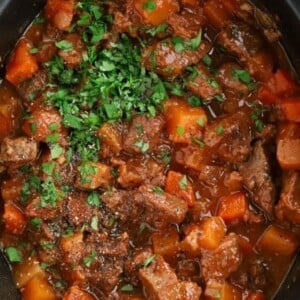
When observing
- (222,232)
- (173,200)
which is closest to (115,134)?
(173,200)

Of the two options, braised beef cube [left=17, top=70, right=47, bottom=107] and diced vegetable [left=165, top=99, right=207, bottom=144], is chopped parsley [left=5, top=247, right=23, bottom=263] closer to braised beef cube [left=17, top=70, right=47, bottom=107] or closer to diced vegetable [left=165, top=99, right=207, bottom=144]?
braised beef cube [left=17, top=70, right=47, bottom=107]

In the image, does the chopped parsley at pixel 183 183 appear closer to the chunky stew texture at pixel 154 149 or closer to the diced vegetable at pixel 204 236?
the chunky stew texture at pixel 154 149

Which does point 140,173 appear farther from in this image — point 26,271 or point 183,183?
point 26,271

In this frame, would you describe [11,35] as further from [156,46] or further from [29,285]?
[29,285]

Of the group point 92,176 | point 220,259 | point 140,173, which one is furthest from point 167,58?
point 220,259

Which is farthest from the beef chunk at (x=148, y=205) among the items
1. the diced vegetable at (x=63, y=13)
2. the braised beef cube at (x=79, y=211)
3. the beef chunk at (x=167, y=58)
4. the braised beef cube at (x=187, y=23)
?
the diced vegetable at (x=63, y=13)
